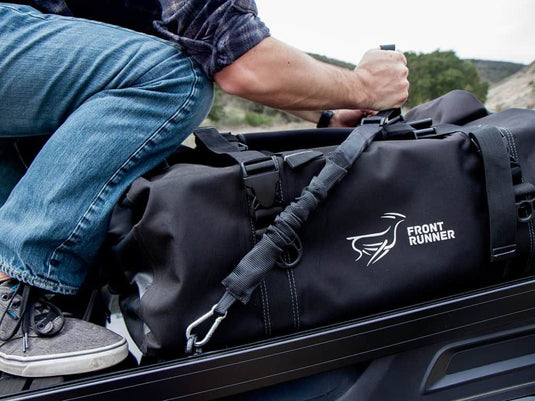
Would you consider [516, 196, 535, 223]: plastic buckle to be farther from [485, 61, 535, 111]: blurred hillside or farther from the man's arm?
[485, 61, 535, 111]: blurred hillside

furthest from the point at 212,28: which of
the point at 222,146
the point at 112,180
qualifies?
the point at 112,180

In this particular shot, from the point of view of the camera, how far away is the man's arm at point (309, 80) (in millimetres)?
855

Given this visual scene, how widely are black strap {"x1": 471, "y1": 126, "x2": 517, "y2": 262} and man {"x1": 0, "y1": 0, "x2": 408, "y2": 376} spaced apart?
37cm

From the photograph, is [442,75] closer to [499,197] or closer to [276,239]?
[499,197]

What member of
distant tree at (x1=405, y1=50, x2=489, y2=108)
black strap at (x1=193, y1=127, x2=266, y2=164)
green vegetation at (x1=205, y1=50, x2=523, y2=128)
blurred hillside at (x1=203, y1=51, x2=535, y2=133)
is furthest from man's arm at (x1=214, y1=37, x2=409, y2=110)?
distant tree at (x1=405, y1=50, x2=489, y2=108)

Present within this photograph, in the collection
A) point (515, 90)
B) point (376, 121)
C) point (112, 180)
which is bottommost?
point (112, 180)

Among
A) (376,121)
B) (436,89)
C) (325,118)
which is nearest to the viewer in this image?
(376,121)

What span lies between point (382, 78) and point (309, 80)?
0.22 meters

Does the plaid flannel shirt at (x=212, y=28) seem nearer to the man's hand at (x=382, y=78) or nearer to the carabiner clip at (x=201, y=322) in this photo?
the man's hand at (x=382, y=78)

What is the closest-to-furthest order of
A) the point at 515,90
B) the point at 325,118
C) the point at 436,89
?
1. the point at 325,118
2. the point at 515,90
3. the point at 436,89

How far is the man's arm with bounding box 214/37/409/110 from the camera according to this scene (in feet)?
2.81

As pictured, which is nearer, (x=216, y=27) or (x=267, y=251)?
(x=267, y=251)

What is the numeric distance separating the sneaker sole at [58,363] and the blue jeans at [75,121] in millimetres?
125

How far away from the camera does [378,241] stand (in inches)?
31.6
